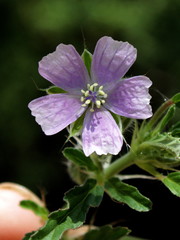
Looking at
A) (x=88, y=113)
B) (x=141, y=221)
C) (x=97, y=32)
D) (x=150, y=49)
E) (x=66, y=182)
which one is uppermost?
(x=97, y=32)

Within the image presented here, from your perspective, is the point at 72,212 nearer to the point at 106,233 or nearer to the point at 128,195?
the point at 128,195

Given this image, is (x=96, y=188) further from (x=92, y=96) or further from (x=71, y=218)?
(x=92, y=96)

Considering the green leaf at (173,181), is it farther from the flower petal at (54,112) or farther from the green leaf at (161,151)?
the flower petal at (54,112)

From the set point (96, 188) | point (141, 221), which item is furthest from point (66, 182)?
point (96, 188)

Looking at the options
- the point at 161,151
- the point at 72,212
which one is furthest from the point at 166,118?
the point at 72,212

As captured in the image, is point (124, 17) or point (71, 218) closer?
point (71, 218)

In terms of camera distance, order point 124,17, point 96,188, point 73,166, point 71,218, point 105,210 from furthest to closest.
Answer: point 105,210 < point 124,17 < point 73,166 < point 96,188 < point 71,218

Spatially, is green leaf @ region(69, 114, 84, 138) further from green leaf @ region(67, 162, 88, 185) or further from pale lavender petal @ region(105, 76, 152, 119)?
green leaf @ region(67, 162, 88, 185)

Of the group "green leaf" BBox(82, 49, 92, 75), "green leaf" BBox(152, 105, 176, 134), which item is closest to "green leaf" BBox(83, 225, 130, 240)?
"green leaf" BBox(152, 105, 176, 134)
